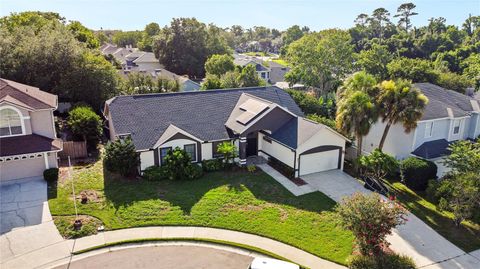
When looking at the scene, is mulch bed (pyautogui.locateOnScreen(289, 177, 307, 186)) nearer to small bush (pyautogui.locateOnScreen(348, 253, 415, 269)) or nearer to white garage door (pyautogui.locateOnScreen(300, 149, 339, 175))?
white garage door (pyautogui.locateOnScreen(300, 149, 339, 175))

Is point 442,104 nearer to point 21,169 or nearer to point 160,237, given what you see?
point 160,237

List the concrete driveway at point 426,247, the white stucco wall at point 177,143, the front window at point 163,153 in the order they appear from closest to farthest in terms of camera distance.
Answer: the concrete driveway at point 426,247, the white stucco wall at point 177,143, the front window at point 163,153

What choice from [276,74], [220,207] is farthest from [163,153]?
[276,74]

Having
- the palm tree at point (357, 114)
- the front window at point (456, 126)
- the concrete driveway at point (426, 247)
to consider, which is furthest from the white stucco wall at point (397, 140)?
the concrete driveway at point (426, 247)

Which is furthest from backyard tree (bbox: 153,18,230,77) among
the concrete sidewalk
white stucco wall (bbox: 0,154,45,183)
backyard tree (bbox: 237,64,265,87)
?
the concrete sidewalk

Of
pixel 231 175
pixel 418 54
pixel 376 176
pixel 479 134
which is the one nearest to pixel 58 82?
pixel 231 175

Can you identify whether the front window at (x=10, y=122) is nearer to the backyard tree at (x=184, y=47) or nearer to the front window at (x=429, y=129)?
the front window at (x=429, y=129)
